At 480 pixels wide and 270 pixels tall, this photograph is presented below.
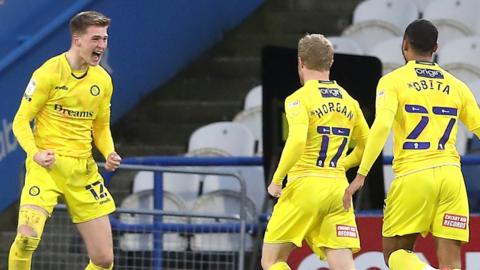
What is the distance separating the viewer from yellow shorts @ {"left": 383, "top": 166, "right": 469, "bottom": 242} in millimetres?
8898

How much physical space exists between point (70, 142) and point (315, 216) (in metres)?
1.66

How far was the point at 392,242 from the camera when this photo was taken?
29.8 feet

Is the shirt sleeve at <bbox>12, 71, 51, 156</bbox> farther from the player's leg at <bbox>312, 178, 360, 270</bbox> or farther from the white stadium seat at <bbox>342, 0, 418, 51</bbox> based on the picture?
the white stadium seat at <bbox>342, 0, 418, 51</bbox>

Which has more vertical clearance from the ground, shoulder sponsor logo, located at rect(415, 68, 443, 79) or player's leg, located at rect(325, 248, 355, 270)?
shoulder sponsor logo, located at rect(415, 68, 443, 79)

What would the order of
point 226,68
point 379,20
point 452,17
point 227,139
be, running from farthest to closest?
point 226,68, point 379,20, point 452,17, point 227,139

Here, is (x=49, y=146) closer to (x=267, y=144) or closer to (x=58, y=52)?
(x=267, y=144)

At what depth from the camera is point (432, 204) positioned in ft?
29.2

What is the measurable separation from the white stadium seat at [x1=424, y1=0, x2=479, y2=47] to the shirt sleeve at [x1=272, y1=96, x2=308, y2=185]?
481 cm

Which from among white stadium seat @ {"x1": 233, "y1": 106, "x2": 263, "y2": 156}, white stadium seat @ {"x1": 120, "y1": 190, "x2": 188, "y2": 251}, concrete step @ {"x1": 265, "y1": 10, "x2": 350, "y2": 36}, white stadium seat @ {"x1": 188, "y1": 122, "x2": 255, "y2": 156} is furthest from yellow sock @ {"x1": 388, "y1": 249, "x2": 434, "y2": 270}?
concrete step @ {"x1": 265, "y1": 10, "x2": 350, "y2": 36}

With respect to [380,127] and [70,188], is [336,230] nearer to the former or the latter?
[380,127]

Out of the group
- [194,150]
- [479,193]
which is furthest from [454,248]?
[194,150]

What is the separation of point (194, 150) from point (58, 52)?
5.29ft

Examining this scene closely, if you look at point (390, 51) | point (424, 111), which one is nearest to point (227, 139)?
point (390, 51)

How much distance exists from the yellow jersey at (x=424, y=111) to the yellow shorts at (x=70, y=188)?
1951mm
